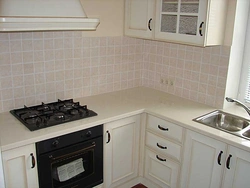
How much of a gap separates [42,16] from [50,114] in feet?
2.59

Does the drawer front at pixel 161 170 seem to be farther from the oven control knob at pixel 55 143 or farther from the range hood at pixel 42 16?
the range hood at pixel 42 16

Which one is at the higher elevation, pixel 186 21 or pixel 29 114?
pixel 186 21

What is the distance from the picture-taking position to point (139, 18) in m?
2.83

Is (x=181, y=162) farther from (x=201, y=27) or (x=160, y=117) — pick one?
(x=201, y=27)

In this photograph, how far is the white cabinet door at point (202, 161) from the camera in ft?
7.13

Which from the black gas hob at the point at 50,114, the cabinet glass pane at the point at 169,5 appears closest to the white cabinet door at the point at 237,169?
the black gas hob at the point at 50,114

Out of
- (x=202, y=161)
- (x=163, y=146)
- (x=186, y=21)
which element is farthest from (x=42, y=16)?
(x=202, y=161)

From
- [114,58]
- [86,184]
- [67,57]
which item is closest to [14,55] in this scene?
[67,57]

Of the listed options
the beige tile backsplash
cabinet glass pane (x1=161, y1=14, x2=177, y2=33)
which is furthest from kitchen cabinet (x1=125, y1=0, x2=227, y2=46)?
the beige tile backsplash

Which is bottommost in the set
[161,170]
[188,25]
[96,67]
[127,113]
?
[161,170]

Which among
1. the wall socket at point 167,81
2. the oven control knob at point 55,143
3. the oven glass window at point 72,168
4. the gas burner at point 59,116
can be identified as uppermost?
the wall socket at point 167,81

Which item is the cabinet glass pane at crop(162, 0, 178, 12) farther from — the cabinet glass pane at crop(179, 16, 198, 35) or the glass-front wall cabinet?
the cabinet glass pane at crop(179, 16, 198, 35)

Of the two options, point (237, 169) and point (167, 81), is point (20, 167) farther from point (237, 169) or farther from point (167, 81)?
point (167, 81)

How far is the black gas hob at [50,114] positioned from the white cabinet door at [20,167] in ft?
0.61
